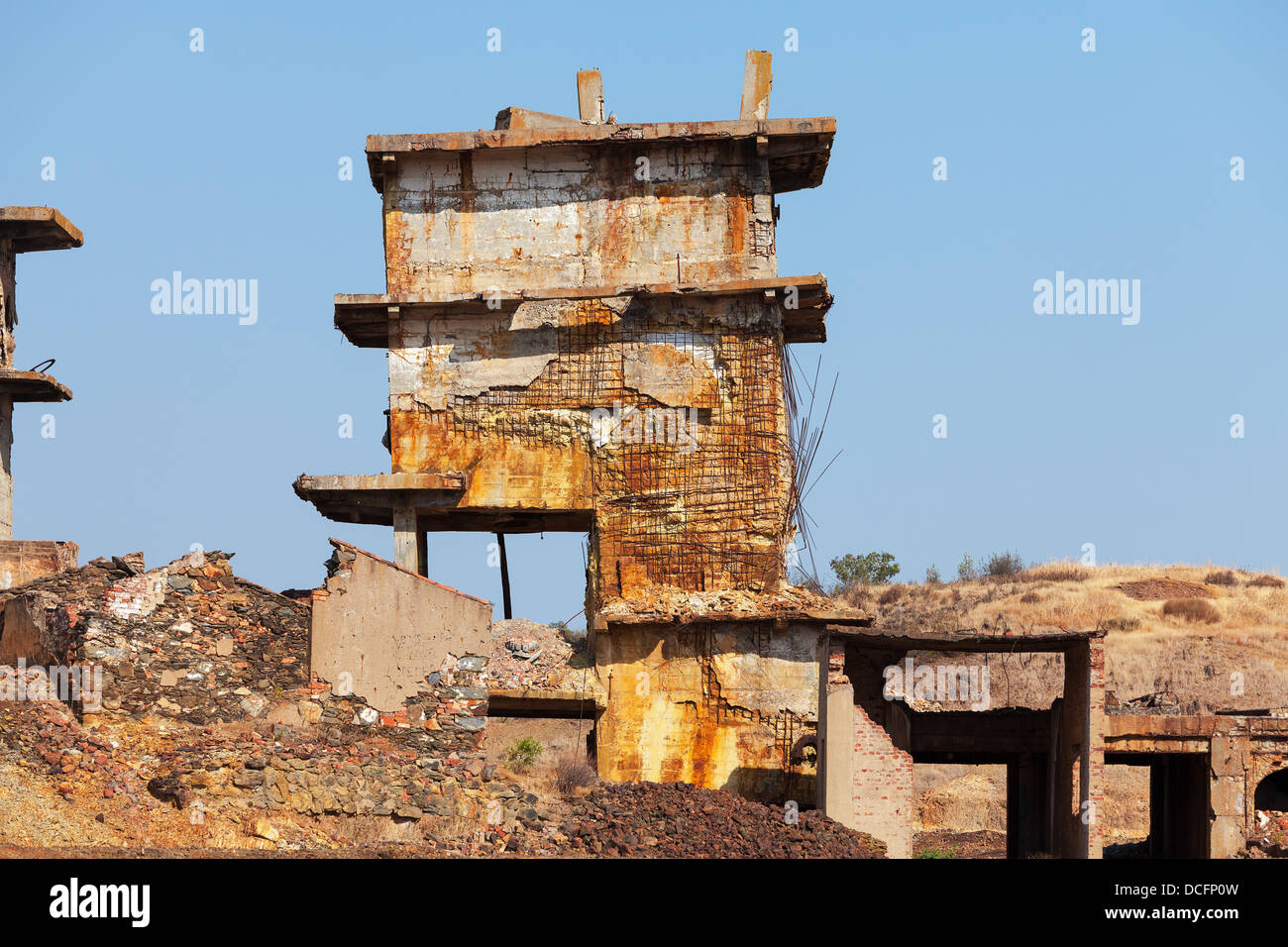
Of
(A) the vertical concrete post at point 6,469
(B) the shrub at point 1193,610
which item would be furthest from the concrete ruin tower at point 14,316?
(B) the shrub at point 1193,610

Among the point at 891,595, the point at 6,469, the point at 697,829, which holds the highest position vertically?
the point at 6,469

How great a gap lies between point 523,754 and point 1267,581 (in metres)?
37.5

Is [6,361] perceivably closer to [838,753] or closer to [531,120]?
[531,120]

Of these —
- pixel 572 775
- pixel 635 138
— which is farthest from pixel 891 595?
pixel 572 775

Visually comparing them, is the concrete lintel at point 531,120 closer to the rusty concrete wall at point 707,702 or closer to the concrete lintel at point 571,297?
the concrete lintel at point 571,297

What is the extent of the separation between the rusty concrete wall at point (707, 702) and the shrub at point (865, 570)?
36.2 m

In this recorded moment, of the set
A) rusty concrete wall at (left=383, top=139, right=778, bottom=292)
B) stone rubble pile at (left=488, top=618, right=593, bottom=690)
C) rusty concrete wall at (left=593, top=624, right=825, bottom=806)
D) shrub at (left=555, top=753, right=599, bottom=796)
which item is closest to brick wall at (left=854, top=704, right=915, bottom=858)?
rusty concrete wall at (left=593, top=624, right=825, bottom=806)

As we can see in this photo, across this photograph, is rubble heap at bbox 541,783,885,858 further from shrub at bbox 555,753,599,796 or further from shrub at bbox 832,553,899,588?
shrub at bbox 832,553,899,588

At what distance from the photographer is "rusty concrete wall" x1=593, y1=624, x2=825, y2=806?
82.0ft

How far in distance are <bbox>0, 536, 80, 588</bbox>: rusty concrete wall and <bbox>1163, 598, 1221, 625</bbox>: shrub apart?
31703 millimetres

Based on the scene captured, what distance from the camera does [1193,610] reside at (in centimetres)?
4981

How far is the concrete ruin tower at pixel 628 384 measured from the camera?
25359 millimetres
